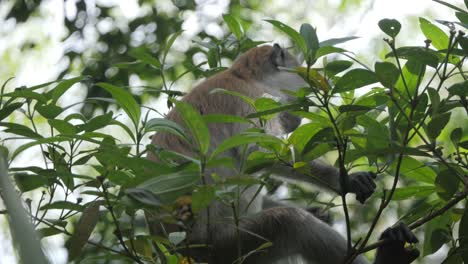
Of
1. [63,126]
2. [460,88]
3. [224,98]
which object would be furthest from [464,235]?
[224,98]

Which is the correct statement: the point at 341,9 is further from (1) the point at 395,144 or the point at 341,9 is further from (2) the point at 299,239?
(1) the point at 395,144

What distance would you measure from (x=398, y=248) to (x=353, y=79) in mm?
1128

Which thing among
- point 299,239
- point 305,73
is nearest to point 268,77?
point 299,239

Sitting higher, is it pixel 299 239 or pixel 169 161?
pixel 169 161

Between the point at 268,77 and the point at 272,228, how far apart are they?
7.62 ft

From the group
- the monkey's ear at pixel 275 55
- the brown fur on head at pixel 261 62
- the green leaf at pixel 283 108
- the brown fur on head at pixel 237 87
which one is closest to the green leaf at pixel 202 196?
the green leaf at pixel 283 108

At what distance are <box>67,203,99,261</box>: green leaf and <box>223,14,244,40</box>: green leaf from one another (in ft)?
6.24

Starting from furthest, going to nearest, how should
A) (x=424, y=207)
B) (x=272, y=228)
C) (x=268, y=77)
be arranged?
1. (x=268, y=77)
2. (x=272, y=228)
3. (x=424, y=207)

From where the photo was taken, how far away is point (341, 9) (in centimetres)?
1378

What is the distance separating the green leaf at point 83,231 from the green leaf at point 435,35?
5.01 ft

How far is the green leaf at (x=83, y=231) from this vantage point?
2.19 metres

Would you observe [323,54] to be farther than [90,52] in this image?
No

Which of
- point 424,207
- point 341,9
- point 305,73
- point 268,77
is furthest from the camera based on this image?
point 341,9

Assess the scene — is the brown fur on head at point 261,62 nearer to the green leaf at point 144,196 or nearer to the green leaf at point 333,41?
the green leaf at point 333,41
